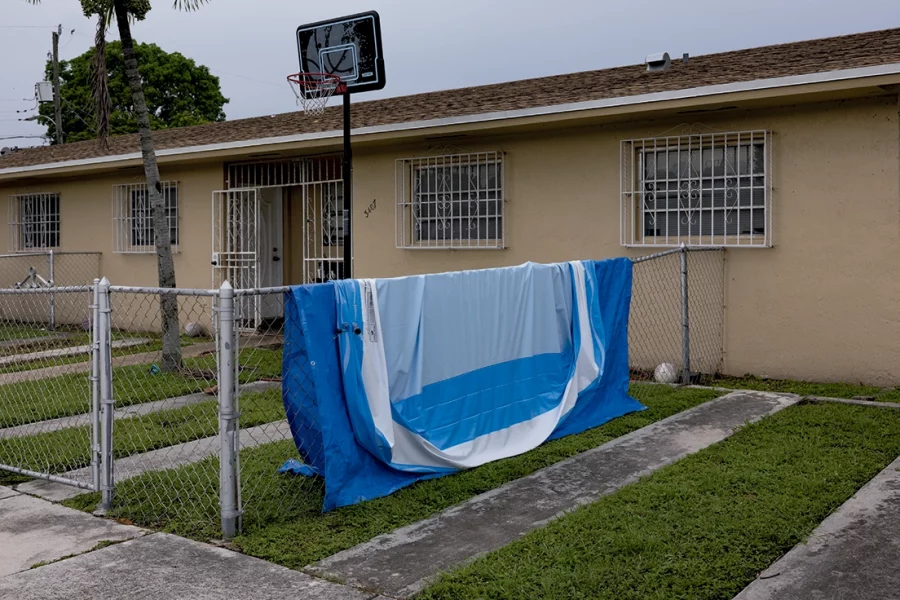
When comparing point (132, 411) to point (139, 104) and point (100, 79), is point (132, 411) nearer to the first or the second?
point (139, 104)

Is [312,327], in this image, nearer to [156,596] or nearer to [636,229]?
[156,596]

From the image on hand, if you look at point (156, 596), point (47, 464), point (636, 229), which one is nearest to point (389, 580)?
point (156, 596)

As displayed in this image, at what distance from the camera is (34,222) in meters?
16.8

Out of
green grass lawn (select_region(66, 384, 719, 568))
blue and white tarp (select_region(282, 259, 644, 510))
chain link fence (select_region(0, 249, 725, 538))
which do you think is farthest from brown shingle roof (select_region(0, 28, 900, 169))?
green grass lawn (select_region(66, 384, 719, 568))

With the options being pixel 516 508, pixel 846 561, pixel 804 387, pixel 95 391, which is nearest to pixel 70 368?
pixel 95 391

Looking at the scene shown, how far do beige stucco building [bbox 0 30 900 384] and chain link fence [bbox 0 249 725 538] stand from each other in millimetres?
549

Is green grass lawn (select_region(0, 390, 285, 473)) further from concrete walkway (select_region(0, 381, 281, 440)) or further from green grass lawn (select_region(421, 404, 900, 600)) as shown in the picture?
green grass lawn (select_region(421, 404, 900, 600))

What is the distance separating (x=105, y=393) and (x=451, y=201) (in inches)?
258

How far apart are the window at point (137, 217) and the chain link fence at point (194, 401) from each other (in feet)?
5.17

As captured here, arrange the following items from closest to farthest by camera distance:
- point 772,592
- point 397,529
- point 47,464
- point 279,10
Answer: point 772,592, point 397,529, point 47,464, point 279,10

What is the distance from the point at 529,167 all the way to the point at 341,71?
2.42 metres

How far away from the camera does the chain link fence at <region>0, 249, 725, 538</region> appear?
481cm

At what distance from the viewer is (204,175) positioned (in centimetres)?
1382

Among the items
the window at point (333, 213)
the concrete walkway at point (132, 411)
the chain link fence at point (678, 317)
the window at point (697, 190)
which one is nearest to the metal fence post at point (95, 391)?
the concrete walkway at point (132, 411)
